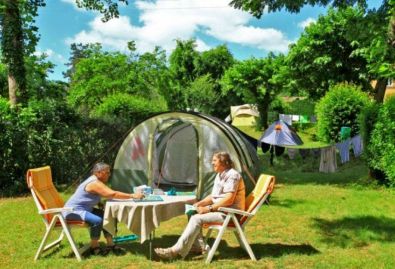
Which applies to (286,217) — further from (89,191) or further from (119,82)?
(119,82)

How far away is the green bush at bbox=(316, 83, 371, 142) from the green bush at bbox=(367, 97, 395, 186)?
6494 millimetres

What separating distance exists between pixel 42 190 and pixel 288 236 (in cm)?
378

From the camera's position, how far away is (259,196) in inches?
243

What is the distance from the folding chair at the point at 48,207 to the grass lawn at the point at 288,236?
215 mm

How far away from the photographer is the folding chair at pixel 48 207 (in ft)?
19.6

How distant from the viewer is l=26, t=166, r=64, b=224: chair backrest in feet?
20.1

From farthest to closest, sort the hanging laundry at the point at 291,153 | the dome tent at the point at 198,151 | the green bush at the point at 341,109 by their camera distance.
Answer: the green bush at the point at 341,109
the hanging laundry at the point at 291,153
the dome tent at the point at 198,151

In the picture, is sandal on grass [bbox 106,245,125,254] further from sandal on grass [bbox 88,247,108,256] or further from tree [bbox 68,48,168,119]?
tree [bbox 68,48,168,119]

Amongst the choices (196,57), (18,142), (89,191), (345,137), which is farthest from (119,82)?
(89,191)

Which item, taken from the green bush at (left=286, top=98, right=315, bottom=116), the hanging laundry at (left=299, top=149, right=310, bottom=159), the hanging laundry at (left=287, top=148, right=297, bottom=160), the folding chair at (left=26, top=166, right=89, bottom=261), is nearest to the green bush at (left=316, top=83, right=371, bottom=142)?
the hanging laundry at (left=287, top=148, right=297, bottom=160)

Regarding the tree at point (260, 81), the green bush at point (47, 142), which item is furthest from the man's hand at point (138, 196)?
the tree at point (260, 81)

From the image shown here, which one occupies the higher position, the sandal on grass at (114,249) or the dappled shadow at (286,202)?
the dappled shadow at (286,202)

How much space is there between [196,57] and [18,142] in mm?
32699

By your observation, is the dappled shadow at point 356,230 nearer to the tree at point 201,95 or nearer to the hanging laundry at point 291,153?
the hanging laundry at point 291,153
